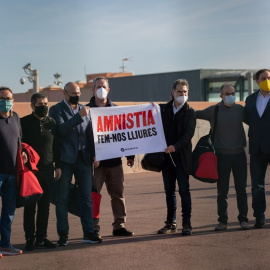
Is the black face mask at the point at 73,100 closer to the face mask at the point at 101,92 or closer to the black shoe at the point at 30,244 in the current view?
the face mask at the point at 101,92

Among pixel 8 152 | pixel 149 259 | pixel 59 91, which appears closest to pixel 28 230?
pixel 8 152

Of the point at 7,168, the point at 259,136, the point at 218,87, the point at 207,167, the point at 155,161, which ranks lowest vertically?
the point at 207,167

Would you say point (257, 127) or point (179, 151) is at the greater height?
point (257, 127)

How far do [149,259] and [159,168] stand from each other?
2078mm

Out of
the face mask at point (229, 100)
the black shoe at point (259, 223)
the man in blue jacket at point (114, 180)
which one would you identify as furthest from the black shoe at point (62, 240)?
the face mask at point (229, 100)

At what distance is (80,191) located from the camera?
844cm

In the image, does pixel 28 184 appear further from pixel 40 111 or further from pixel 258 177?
pixel 258 177

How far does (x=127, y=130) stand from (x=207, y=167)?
4.10 ft

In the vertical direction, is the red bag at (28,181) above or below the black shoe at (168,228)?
above

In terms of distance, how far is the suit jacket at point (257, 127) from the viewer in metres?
9.20

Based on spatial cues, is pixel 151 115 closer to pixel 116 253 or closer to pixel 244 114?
pixel 244 114

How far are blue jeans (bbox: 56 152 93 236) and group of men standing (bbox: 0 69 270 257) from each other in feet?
0.04

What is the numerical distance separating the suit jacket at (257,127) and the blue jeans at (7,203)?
3.49 metres

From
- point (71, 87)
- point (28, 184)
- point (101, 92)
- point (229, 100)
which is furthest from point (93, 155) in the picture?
point (229, 100)
